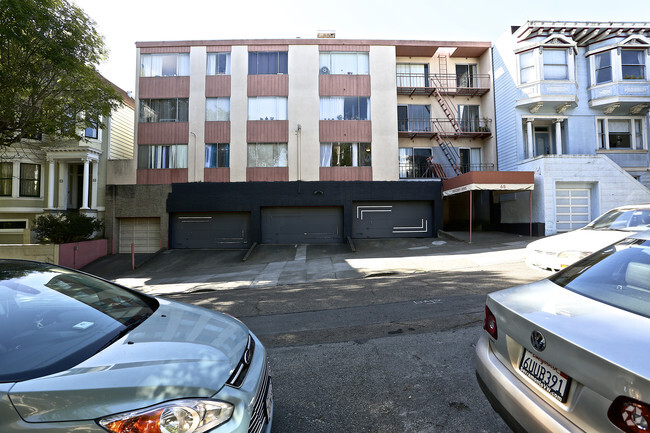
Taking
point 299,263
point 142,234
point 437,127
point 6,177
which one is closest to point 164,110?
point 142,234

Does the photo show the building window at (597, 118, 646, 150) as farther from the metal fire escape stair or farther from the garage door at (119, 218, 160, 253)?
the garage door at (119, 218, 160, 253)

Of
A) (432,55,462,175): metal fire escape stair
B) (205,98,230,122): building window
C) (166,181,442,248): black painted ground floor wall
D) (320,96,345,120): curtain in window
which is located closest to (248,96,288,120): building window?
(205,98,230,122): building window

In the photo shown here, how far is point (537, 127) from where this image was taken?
1978 cm

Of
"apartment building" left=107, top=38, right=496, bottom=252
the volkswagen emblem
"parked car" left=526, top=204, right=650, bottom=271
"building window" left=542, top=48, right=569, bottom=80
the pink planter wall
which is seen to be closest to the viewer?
the volkswagen emblem

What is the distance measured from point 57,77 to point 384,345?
1444cm

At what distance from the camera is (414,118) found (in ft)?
68.8

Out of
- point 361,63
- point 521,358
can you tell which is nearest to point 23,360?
point 521,358

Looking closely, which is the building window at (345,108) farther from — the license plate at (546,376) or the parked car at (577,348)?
the license plate at (546,376)

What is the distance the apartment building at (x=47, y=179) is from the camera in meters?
18.0

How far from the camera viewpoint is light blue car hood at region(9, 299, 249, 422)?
140cm

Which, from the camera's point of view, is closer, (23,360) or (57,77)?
(23,360)

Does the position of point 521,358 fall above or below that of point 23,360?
below

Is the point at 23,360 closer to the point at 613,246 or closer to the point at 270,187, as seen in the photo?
the point at 613,246

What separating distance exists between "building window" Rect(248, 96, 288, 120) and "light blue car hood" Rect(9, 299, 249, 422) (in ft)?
61.5
